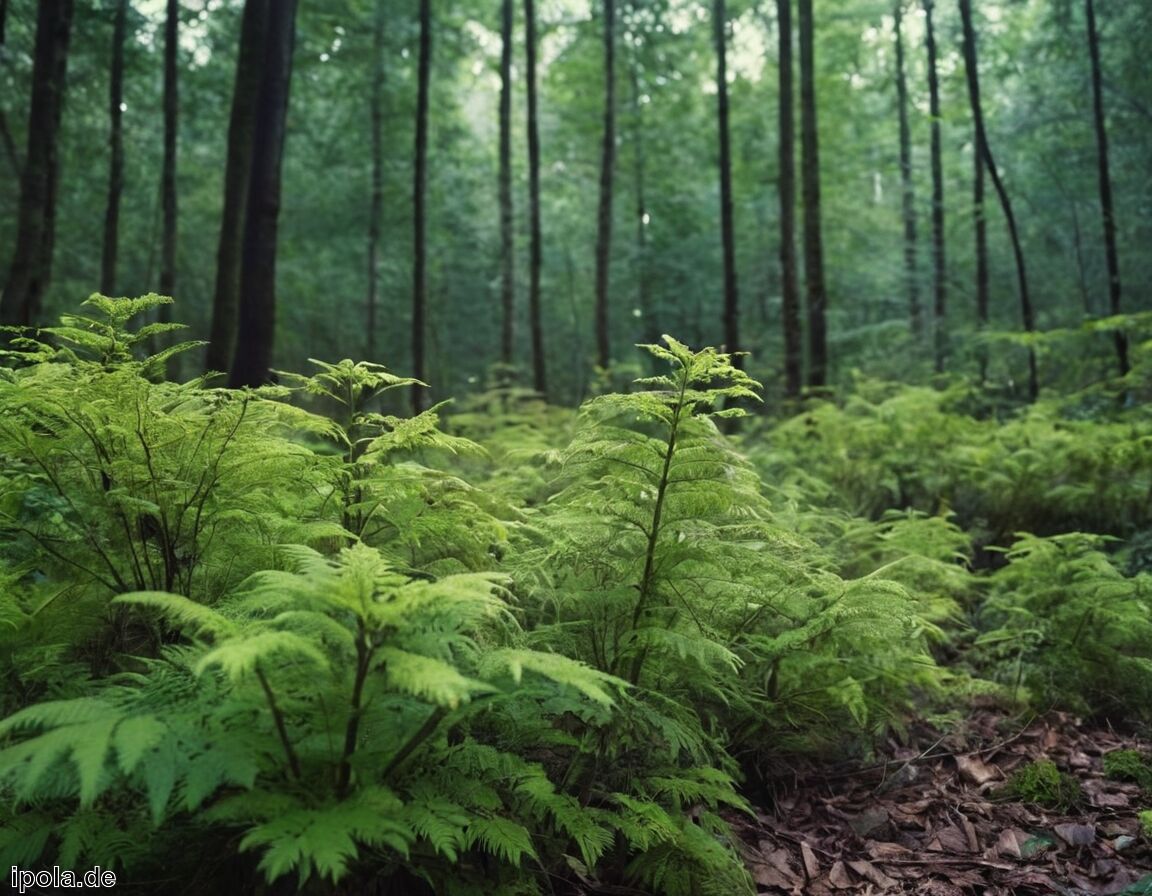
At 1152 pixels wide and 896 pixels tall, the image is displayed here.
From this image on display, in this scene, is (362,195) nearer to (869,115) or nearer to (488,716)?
(869,115)

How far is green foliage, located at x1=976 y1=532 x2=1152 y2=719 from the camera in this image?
432 cm

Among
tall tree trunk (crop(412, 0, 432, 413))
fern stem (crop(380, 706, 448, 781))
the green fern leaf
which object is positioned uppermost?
tall tree trunk (crop(412, 0, 432, 413))

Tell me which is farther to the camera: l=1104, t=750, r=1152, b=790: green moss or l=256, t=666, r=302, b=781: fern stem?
l=1104, t=750, r=1152, b=790: green moss

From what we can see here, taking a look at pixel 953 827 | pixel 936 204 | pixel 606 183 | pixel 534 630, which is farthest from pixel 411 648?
pixel 936 204

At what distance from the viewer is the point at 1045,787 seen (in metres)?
3.55

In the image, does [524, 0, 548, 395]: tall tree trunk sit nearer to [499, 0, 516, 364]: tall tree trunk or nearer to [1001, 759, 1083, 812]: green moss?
[499, 0, 516, 364]: tall tree trunk

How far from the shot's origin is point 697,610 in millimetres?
3033

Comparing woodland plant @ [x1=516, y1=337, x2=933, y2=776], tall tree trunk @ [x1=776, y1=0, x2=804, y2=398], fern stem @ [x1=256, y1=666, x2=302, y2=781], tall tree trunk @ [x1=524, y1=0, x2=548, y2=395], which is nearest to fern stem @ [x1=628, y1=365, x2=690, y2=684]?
woodland plant @ [x1=516, y1=337, x2=933, y2=776]

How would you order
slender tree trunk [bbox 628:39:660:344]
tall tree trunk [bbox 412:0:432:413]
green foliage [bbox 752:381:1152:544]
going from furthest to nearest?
1. slender tree trunk [bbox 628:39:660:344]
2. tall tree trunk [bbox 412:0:432:413]
3. green foliage [bbox 752:381:1152:544]

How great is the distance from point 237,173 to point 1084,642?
8.54 metres

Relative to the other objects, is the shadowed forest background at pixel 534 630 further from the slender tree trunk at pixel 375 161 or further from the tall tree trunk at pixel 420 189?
the slender tree trunk at pixel 375 161

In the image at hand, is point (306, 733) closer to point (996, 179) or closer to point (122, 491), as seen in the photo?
point (122, 491)

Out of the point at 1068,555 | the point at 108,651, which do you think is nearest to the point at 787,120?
the point at 1068,555

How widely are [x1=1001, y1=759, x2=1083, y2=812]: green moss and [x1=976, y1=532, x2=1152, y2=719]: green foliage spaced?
90 cm
